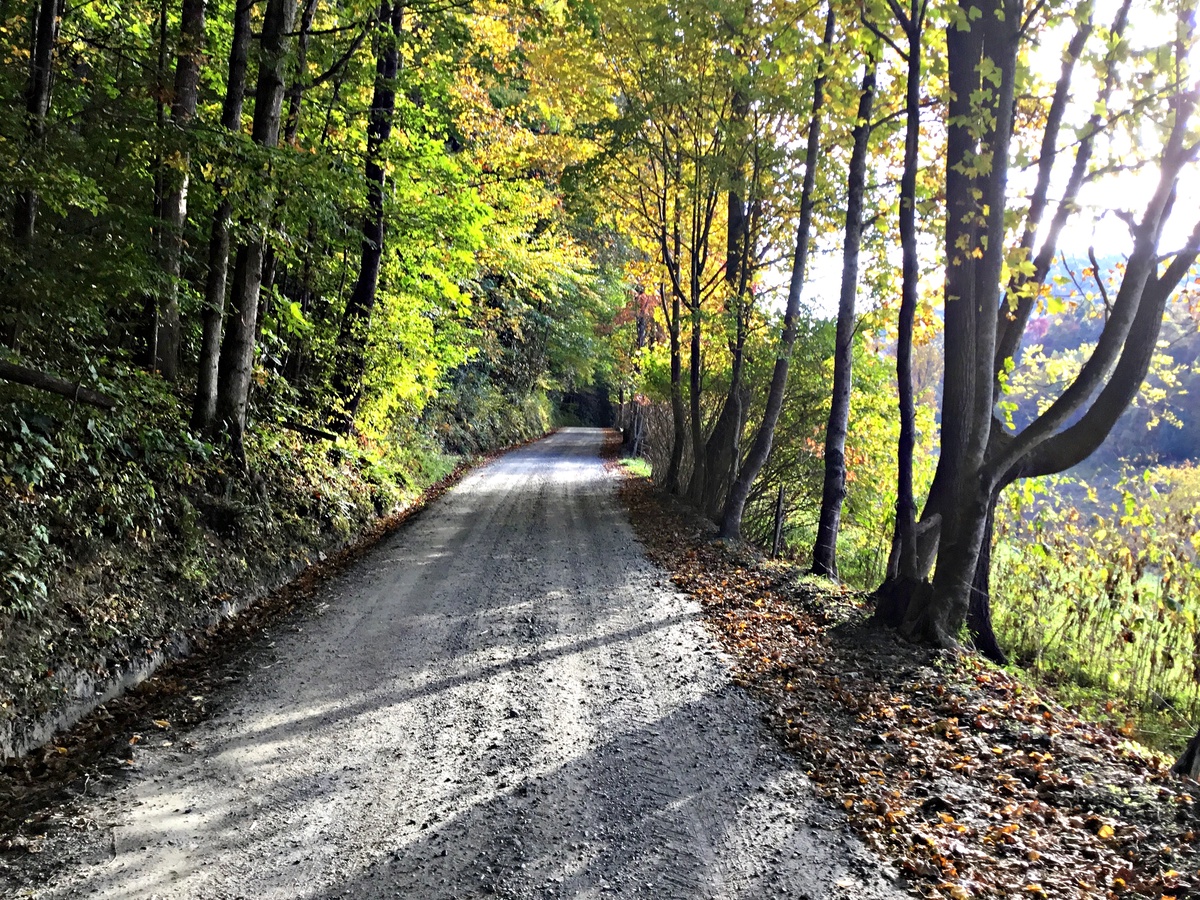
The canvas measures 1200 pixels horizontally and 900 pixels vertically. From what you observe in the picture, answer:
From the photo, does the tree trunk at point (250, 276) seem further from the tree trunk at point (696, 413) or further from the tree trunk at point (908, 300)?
the tree trunk at point (696, 413)

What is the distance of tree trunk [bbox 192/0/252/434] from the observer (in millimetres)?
7684

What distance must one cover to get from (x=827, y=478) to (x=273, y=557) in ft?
23.0

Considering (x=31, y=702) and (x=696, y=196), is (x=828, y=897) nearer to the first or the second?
(x=31, y=702)

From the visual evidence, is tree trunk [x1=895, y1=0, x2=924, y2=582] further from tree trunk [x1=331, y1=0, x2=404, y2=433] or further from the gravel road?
tree trunk [x1=331, y1=0, x2=404, y2=433]

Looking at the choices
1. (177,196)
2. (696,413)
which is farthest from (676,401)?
(177,196)

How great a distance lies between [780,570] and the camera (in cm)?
984

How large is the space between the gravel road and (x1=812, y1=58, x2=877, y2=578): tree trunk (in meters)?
3.34

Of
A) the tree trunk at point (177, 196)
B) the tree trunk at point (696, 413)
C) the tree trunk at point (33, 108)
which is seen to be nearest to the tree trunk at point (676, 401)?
the tree trunk at point (696, 413)

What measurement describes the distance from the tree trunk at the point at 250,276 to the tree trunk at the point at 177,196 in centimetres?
62

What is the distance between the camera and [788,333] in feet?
36.2

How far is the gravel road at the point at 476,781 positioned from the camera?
3189 mm

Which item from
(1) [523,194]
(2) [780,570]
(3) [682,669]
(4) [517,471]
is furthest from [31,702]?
(4) [517,471]

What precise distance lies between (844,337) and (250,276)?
24.7 ft

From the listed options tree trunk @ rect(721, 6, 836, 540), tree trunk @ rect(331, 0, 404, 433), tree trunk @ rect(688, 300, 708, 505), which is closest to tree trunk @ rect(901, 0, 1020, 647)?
tree trunk @ rect(721, 6, 836, 540)
